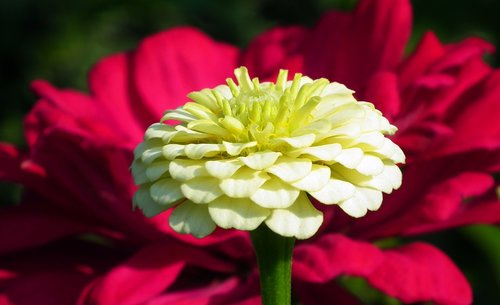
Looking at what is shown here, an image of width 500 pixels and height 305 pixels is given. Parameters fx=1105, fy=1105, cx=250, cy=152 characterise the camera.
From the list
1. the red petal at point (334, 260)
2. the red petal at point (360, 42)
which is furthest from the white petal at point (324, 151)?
the red petal at point (360, 42)

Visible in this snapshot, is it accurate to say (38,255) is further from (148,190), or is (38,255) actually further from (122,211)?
(148,190)

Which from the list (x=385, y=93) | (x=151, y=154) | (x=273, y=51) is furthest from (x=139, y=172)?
(x=273, y=51)

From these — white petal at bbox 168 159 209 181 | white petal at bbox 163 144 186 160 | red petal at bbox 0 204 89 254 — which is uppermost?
red petal at bbox 0 204 89 254

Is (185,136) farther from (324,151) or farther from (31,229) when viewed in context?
(31,229)

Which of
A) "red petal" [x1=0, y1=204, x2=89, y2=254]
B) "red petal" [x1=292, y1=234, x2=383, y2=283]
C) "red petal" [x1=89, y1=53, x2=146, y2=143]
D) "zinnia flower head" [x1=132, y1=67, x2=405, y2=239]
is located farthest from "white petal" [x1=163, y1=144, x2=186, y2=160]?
"red petal" [x1=89, y1=53, x2=146, y2=143]

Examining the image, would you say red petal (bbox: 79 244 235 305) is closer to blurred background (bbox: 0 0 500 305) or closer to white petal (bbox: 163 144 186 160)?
white petal (bbox: 163 144 186 160)

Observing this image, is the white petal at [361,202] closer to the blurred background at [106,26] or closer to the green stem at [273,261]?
the green stem at [273,261]
